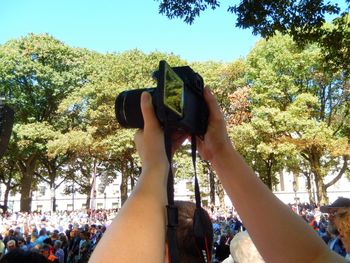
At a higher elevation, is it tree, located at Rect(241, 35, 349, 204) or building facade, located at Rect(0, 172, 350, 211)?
tree, located at Rect(241, 35, 349, 204)

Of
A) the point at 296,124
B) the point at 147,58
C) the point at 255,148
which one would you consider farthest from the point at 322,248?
the point at 147,58

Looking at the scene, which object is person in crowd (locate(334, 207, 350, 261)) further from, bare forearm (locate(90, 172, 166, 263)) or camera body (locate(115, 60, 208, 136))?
bare forearm (locate(90, 172, 166, 263))

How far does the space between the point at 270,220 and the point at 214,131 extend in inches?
13.9

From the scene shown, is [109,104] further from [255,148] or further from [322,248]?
[322,248]

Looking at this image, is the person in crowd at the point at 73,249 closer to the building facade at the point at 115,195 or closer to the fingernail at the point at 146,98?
the fingernail at the point at 146,98

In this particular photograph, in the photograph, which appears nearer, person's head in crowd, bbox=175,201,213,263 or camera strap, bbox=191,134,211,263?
camera strap, bbox=191,134,211,263

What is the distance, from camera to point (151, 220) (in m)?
0.88

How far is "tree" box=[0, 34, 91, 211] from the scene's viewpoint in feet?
111

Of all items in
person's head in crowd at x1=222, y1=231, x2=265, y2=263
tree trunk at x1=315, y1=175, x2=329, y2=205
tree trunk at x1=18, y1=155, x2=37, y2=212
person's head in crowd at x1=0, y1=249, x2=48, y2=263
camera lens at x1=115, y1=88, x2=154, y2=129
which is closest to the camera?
camera lens at x1=115, y1=88, x2=154, y2=129

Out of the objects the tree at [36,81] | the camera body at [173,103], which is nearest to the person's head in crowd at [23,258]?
the camera body at [173,103]

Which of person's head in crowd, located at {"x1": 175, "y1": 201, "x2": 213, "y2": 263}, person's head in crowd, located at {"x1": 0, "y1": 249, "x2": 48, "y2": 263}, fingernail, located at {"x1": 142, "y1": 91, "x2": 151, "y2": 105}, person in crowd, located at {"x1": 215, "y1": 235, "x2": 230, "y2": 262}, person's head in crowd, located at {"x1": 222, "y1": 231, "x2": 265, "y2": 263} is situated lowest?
person in crowd, located at {"x1": 215, "y1": 235, "x2": 230, "y2": 262}

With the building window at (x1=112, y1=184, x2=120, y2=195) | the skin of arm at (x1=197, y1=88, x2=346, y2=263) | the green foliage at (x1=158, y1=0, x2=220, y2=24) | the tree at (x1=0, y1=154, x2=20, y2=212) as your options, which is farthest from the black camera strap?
the building window at (x1=112, y1=184, x2=120, y2=195)

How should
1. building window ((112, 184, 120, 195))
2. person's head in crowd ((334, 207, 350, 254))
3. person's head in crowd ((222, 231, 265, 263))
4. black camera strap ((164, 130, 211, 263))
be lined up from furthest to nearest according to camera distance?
building window ((112, 184, 120, 195)), person's head in crowd ((334, 207, 350, 254)), person's head in crowd ((222, 231, 265, 263)), black camera strap ((164, 130, 211, 263))

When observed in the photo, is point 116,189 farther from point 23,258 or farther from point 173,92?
point 173,92
